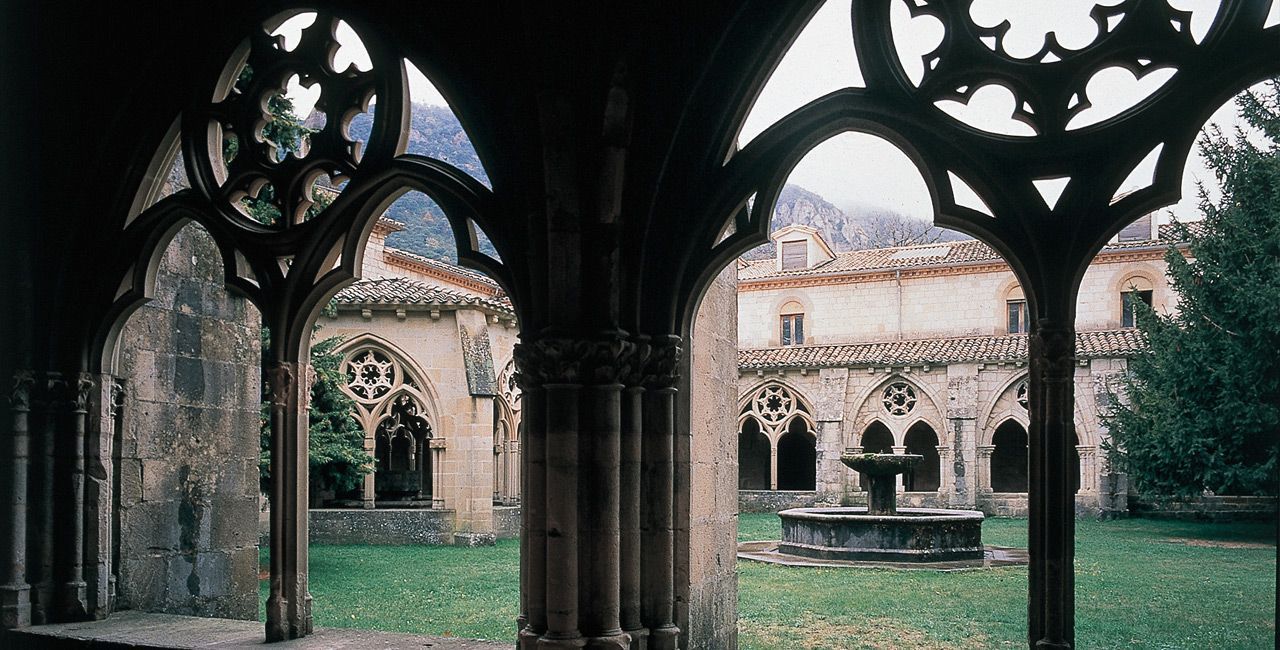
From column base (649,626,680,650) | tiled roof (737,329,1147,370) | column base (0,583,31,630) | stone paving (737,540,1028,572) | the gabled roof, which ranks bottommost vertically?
stone paving (737,540,1028,572)

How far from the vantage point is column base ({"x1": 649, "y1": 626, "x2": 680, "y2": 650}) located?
329 centimetres

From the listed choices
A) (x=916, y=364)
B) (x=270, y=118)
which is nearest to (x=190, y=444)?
(x=270, y=118)

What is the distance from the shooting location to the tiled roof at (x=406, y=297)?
13.8m

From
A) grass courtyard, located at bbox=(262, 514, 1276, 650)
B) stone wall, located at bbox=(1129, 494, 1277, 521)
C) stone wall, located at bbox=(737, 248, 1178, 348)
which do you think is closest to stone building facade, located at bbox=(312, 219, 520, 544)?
grass courtyard, located at bbox=(262, 514, 1276, 650)

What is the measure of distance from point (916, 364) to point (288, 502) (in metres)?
18.8

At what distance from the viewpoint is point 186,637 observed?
3945 mm

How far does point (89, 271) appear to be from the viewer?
4309 mm

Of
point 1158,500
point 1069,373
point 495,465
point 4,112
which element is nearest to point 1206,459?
point 1158,500

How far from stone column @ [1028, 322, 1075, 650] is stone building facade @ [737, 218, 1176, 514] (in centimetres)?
1392

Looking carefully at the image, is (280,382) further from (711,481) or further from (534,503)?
(711,481)

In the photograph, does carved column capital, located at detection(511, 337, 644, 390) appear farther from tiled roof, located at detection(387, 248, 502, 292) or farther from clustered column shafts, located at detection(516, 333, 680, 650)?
tiled roof, located at detection(387, 248, 502, 292)

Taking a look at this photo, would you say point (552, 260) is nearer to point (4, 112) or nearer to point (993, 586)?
point (4, 112)

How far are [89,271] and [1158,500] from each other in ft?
56.8

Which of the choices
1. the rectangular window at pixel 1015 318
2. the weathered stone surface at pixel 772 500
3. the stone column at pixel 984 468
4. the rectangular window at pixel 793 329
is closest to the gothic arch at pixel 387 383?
the weathered stone surface at pixel 772 500
